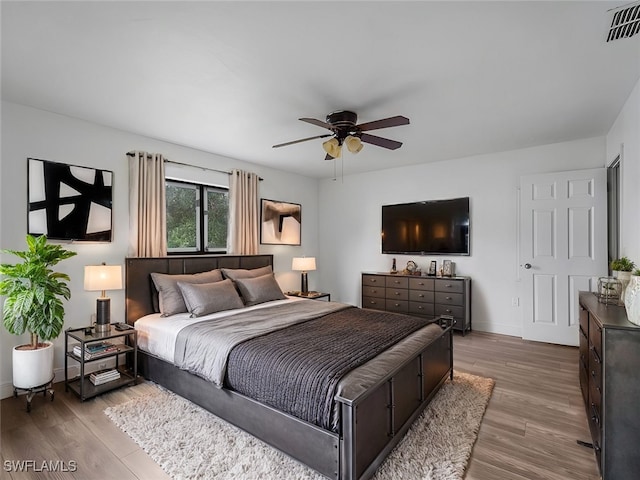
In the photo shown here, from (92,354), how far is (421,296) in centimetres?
417

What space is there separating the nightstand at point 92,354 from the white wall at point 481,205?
3.84 meters

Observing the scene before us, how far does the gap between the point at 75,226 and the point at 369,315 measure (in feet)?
10.3

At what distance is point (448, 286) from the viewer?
477 centimetres

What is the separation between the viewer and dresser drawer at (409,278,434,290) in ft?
16.2

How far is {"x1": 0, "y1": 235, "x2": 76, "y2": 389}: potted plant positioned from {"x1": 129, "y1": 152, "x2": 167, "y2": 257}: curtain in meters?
0.96

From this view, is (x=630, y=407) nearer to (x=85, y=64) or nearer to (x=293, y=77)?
(x=293, y=77)

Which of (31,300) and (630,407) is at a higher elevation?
(31,300)

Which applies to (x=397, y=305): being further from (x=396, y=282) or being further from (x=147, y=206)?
(x=147, y=206)

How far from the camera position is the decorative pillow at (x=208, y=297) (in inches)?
132

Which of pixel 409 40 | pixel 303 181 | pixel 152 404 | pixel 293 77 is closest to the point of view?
pixel 409 40

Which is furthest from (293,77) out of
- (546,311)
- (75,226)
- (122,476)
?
(546,311)

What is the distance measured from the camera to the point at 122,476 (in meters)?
1.92

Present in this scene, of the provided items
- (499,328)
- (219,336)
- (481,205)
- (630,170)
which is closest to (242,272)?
(219,336)

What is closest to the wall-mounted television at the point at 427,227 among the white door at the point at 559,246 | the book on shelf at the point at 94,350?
the white door at the point at 559,246
